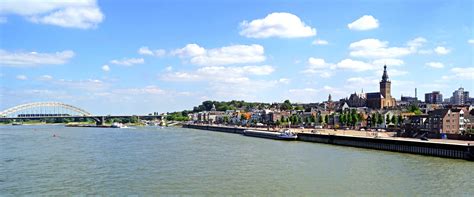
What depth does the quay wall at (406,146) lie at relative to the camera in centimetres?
3080

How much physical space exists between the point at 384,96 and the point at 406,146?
239 feet

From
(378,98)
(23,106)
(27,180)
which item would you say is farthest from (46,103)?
(27,180)

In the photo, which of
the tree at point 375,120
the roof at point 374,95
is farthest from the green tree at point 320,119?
the roof at point 374,95

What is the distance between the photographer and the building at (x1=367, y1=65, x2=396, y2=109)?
10531 cm

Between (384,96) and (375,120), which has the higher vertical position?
(384,96)

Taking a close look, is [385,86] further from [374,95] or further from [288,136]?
A: [288,136]

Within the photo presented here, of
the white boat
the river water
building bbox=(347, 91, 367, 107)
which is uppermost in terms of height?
building bbox=(347, 91, 367, 107)

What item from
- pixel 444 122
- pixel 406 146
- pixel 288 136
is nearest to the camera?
pixel 406 146

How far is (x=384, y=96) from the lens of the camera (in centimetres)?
10644

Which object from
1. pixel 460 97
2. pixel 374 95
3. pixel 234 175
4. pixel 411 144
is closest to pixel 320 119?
pixel 374 95

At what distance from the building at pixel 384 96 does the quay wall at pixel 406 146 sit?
58650mm

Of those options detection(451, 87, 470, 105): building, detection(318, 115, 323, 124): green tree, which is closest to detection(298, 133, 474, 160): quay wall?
detection(318, 115, 323, 124): green tree

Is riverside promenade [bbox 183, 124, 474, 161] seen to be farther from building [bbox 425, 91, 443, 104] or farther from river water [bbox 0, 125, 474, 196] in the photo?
building [bbox 425, 91, 443, 104]

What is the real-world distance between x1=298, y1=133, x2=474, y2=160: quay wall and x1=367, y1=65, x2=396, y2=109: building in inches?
2309
